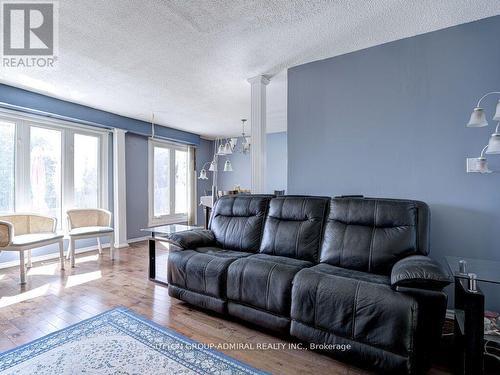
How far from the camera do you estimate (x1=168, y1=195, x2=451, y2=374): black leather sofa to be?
4.87 feet

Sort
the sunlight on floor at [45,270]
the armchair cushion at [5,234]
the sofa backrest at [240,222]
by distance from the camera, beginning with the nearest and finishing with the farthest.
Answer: the sofa backrest at [240,222]
the armchair cushion at [5,234]
the sunlight on floor at [45,270]

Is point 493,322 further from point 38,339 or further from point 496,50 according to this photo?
point 38,339

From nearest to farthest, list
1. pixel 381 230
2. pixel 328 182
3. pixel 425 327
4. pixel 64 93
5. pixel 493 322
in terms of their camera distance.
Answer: pixel 425 327 < pixel 493 322 < pixel 381 230 < pixel 328 182 < pixel 64 93

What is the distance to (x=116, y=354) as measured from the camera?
1.74 meters

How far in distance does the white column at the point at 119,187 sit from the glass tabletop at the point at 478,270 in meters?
4.84

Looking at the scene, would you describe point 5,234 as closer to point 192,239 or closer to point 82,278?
point 82,278

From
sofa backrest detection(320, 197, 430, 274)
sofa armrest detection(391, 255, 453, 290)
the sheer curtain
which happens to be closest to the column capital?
sofa backrest detection(320, 197, 430, 274)

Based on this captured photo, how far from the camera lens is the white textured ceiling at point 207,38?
203 cm

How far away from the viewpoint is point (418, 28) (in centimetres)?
233

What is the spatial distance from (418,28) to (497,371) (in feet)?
8.48

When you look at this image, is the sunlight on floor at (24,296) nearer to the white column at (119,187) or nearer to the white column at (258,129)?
the white column at (119,187)

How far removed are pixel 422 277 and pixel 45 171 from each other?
4.86 metres

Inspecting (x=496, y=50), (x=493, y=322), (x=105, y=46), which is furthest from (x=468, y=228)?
(x=105, y=46)

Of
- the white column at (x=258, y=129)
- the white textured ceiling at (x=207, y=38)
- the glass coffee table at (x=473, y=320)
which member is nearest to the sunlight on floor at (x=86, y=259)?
the white textured ceiling at (x=207, y=38)
